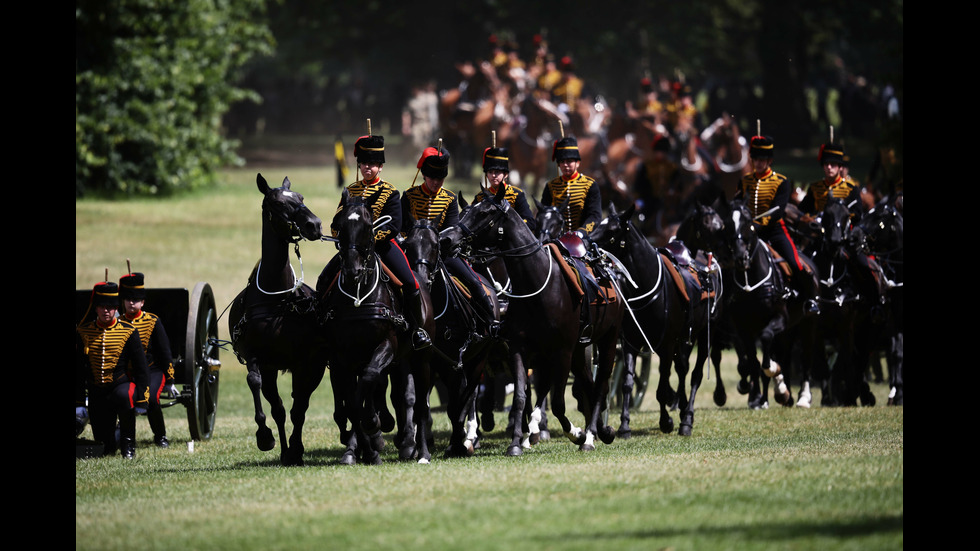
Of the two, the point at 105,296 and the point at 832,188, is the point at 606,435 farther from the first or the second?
the point at 832,188

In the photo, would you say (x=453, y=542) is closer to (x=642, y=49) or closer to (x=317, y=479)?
(x=317, y=479)

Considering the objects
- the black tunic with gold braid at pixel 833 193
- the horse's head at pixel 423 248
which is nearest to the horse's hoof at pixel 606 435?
the horse's head at pixel 423 248

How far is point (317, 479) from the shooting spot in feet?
33.8

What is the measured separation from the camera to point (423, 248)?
11445mm

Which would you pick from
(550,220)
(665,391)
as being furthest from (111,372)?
(665,391)

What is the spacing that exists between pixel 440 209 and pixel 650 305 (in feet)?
8.43

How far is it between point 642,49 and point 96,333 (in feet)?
139

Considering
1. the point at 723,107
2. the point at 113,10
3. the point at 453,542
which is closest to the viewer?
the point at 453,542

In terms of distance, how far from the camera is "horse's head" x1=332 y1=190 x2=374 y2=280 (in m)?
10.8

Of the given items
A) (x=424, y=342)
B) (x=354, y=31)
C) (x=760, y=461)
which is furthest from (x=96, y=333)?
(x=354, y=31)

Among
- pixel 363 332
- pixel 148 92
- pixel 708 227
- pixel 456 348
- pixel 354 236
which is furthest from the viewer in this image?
pixel 148 92

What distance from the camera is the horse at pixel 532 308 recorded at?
1187 cm

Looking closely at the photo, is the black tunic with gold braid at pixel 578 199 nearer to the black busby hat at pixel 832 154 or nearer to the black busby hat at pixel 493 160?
the black busby hat at pixel 493 160

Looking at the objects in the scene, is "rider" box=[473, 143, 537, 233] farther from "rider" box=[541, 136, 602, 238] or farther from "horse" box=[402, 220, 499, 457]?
"horse" box=[402, 220, 499, 457]
